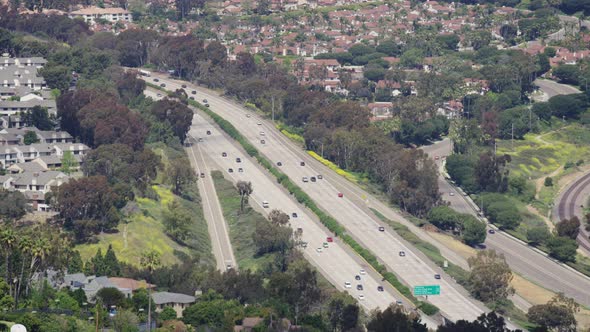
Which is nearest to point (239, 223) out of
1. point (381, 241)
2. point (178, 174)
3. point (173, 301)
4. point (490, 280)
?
point (178, 174)

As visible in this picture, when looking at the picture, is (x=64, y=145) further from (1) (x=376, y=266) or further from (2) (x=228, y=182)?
(1) (x=376, y=266)

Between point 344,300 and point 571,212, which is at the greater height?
point 344,300

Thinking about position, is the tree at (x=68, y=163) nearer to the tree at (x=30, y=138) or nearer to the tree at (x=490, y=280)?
the tree at (x=30, y=138)

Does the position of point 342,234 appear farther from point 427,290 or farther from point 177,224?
point 427,290

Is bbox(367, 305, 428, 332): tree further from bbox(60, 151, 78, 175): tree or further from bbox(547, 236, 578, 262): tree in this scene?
bbox(60, 151, 78, 175): tree

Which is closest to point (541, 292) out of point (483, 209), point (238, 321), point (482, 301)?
point (482, 301)

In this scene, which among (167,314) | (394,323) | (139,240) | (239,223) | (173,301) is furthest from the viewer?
(239,223)
